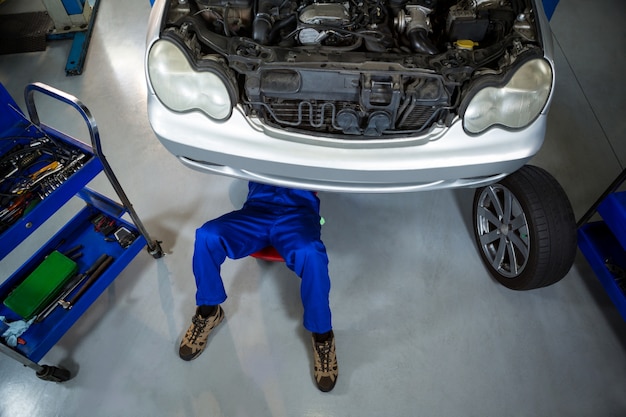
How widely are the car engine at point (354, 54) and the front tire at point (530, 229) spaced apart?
0.51 m

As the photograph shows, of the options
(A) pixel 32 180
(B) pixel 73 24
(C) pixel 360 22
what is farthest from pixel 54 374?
(B) pixel 73 24

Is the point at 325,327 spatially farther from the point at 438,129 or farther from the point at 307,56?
the point at 307,56

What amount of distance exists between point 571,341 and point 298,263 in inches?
49.1

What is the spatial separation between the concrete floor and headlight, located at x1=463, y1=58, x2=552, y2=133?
785 mm

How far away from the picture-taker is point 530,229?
1754 millimetres

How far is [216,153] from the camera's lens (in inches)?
63.3

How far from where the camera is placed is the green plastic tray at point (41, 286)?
1.68 meters

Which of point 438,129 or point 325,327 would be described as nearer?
point 438,129

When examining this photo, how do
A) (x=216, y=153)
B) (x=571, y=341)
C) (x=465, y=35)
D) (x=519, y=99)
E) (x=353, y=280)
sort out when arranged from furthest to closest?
(x=353, y=280), (x=571, y=341), (x=465, y=35), (x=216, y=153), (x=519, y=99)

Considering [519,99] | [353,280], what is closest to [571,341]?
[353,280]

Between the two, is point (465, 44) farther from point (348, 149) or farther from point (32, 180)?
point (32, 180)

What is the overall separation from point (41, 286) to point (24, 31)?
93.8 inches

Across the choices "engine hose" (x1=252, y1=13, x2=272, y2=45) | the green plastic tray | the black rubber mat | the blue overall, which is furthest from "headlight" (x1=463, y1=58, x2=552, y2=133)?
the black rubber mat

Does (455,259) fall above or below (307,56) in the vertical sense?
below
